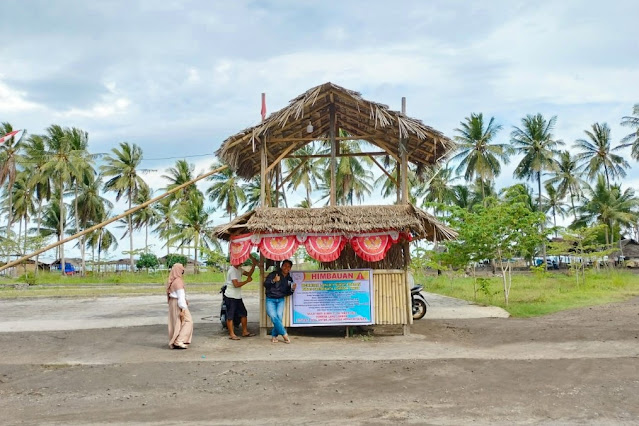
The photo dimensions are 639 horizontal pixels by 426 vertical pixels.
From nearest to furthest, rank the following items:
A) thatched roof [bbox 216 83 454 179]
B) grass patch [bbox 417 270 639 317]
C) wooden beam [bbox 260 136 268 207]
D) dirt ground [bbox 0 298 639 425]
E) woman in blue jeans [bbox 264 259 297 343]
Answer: dirt ground [bbox 0 298 639 425] < woman in blue jeans [bbox 264 259 297 343] < thatched roof [bbox 216 83 454 179] < wooden beam [bbox 260 136 268 207] < grass patch [bbox 417 270 639 317]

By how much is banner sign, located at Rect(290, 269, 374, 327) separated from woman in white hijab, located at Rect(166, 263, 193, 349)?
1.97m

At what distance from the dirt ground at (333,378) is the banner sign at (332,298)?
0.39 metres

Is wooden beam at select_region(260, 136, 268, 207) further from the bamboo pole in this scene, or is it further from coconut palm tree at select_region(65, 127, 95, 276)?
coconut palm tree at select_region(65, 127, 95, 276)

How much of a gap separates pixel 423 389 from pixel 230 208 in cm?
4219

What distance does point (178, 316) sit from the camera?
363 inches

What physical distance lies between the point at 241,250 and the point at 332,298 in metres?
1.95

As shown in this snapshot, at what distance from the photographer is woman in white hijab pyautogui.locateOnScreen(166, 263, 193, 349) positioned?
29.9 feet

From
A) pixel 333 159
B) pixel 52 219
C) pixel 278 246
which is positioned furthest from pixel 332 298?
pixel 52 219

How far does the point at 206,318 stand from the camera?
1355cm

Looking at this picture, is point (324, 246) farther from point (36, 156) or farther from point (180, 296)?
point (36, 156)

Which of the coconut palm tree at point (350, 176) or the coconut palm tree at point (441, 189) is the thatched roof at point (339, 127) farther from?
the coconut palm tree at point (441, 189)

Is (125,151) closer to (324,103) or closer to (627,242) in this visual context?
(324,103)

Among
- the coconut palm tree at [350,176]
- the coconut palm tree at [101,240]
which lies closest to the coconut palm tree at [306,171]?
the coconut palm tree at [350,176]

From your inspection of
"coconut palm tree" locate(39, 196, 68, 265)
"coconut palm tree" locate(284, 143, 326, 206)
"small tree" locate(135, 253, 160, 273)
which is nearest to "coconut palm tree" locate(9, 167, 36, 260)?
"coconut palm tree" locate(39, 196, 68, 265)
